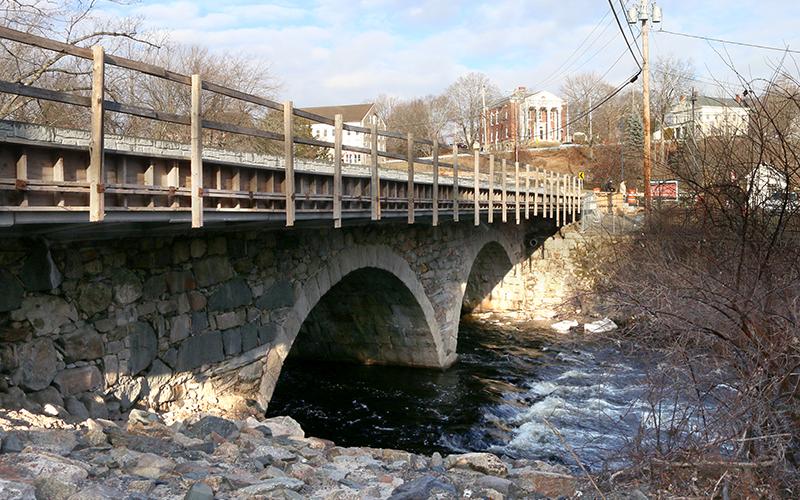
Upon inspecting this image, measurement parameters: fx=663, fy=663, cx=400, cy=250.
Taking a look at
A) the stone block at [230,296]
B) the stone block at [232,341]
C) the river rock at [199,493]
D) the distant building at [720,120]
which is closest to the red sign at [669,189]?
the distant building at [720,120]

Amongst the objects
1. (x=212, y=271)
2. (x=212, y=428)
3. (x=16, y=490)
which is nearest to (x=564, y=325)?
(x=212, y=271)

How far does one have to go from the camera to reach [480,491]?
4.79 meters

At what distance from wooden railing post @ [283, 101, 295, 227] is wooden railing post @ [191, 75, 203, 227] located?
3.81 feet

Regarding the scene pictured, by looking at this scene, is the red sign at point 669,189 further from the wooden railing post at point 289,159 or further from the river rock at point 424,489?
the river rock at point 424,489

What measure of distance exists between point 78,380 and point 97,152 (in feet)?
7.50

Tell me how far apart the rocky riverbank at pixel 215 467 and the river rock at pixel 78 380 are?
0.42 m

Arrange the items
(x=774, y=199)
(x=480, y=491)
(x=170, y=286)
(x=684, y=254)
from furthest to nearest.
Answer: (x=684, y=254) < (x=774, y=199) < (x=170, y=286) < (x=480, y=491)

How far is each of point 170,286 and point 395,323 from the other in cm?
913

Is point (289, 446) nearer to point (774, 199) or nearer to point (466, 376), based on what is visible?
point (774, 199)

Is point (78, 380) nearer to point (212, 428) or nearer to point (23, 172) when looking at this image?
point (212, 428)

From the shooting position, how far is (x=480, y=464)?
18.6ft

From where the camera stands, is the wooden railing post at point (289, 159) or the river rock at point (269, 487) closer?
the river rock at point (269, 487)

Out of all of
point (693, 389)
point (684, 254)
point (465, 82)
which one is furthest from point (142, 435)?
point (465, 82)

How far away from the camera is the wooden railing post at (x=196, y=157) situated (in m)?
5.02
